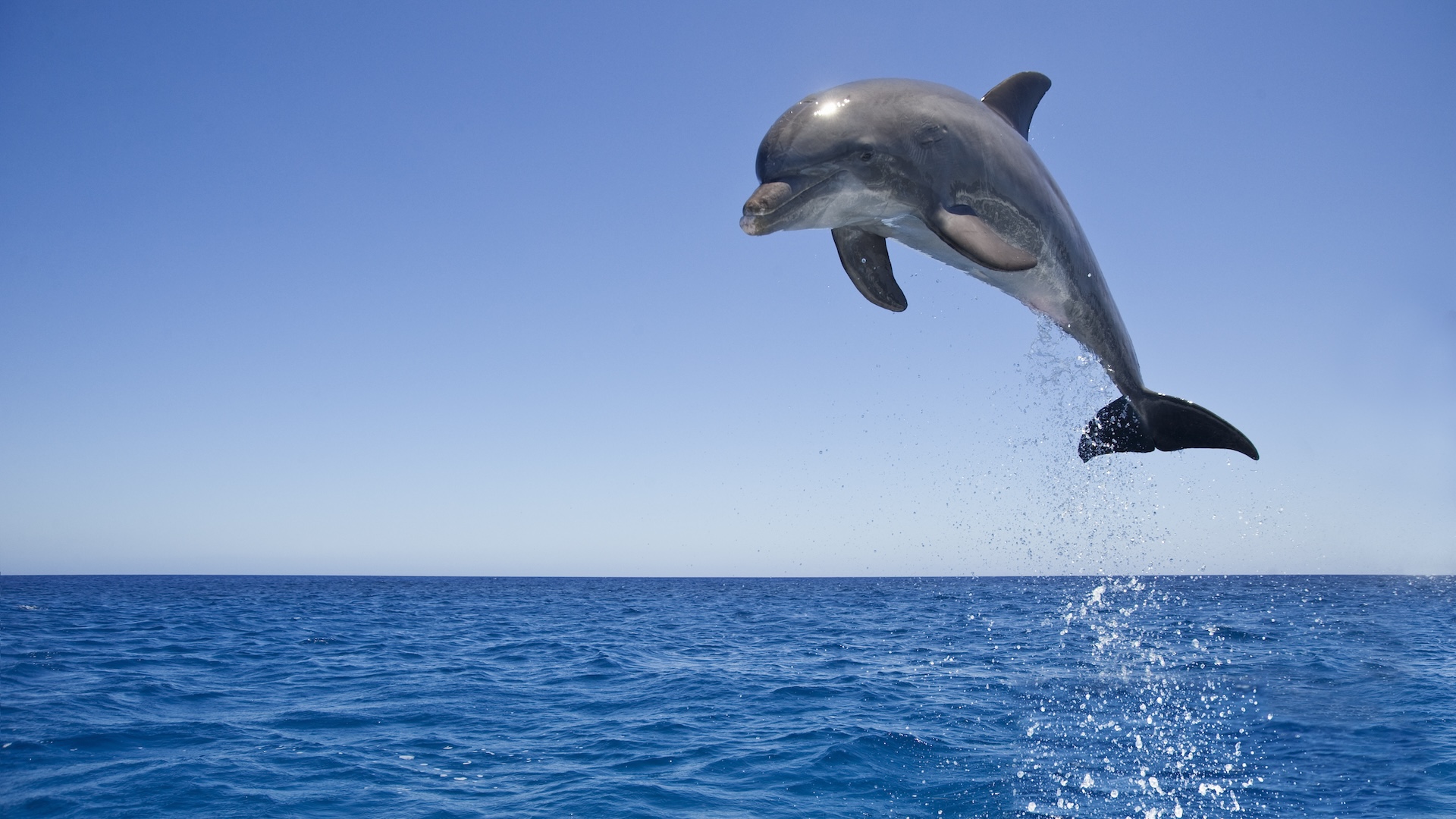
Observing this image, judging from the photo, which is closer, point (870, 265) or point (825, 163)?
point (825, 163)

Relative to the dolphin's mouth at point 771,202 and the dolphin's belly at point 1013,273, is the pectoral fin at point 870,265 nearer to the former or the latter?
the dolphin's belly at point 1013,273

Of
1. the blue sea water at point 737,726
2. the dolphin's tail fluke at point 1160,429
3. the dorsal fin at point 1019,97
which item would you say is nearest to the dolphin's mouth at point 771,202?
the dorsal fin at point 1019,97

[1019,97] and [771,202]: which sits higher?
[1019,97]

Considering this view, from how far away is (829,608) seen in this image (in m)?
37.8

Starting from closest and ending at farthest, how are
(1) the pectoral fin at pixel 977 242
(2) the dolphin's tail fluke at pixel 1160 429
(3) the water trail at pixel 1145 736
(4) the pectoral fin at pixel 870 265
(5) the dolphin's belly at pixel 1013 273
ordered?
(1) the pectoral fin at pixel 977 242 < (5) the dolphin's belly at pixel 1013 273 < (4) the pectoral fin at pixel 870 265 < (2) the dolphin's tail fluke at pixel 1160 429 < (3) the water trail at pixel 1145 736

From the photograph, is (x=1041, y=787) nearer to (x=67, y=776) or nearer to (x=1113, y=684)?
(x=1113, y=684)

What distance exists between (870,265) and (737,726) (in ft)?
30.6

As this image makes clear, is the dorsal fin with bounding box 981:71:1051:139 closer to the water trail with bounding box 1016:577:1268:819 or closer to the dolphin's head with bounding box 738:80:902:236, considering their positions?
the dolphin's head with bounding box 738:80:902:236

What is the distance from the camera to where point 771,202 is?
2830mm

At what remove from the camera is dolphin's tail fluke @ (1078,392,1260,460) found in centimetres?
451

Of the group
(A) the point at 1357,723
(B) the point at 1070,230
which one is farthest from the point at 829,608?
(B) the point at 1070,230

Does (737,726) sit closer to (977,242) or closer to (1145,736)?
(1145,736)

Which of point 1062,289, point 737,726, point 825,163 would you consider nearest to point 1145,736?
point 737,726

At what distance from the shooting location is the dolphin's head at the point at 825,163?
114 inches
